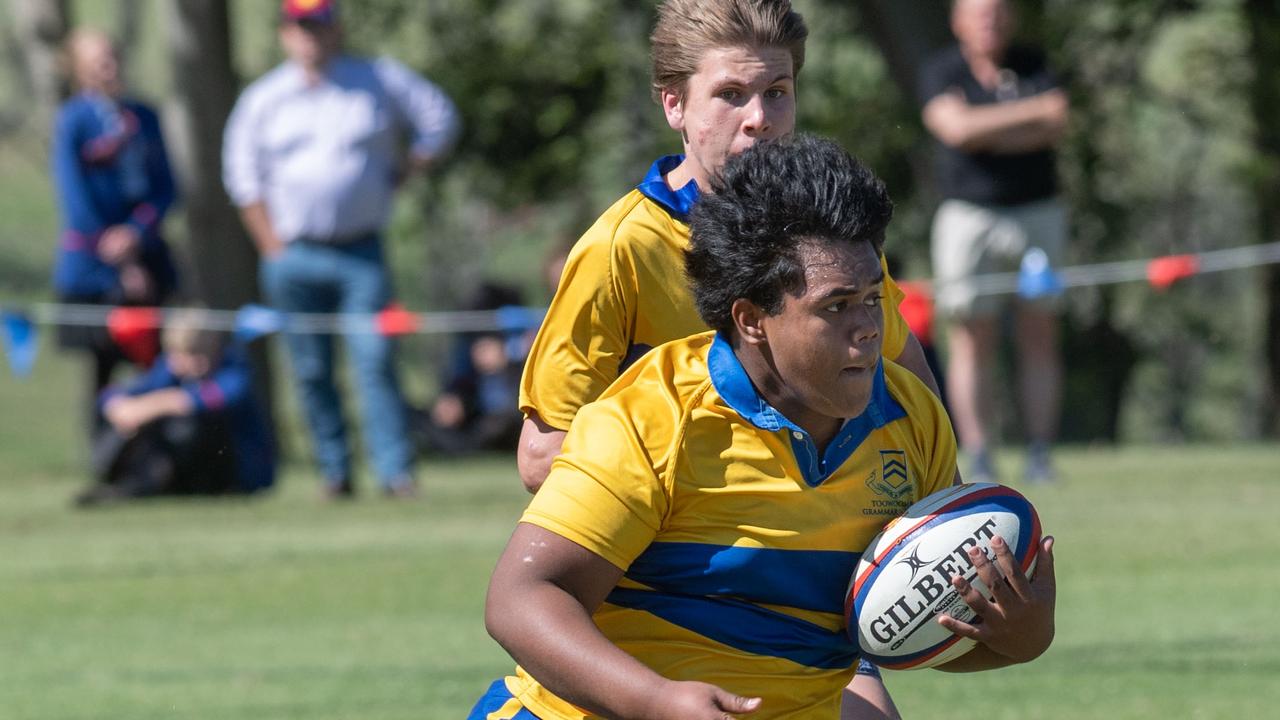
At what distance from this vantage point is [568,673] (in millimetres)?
3258

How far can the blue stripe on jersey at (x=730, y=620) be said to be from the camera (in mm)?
3535

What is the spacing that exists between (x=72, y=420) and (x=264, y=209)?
13.7m

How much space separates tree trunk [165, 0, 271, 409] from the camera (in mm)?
17750

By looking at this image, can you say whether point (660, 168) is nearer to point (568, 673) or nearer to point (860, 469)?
point (860, 469)

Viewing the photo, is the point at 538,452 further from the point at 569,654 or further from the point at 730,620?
the point at 569,654

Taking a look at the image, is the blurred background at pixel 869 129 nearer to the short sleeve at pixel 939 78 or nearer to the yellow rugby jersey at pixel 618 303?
the short sleeve at pixel 939 78

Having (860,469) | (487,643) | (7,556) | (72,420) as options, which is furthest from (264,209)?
(72,420)

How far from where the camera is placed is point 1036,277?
1084 cm

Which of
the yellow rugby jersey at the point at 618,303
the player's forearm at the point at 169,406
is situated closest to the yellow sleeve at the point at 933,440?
the yellow rugby jersey at the point at 618,303

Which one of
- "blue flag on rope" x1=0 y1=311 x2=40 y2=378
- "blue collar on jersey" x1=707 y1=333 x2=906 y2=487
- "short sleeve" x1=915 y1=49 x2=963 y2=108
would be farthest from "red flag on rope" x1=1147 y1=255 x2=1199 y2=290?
"blue collar on jersey" x1=707 y1=333 x2=906 y2=487

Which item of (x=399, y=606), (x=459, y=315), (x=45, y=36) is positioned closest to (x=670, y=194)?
(x=399, y=606)

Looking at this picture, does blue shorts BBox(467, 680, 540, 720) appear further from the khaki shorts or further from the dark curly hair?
the khaki shorts

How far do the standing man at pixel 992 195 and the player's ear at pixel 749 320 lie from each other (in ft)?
23.7

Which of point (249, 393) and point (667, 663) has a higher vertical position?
point (667, 663)
